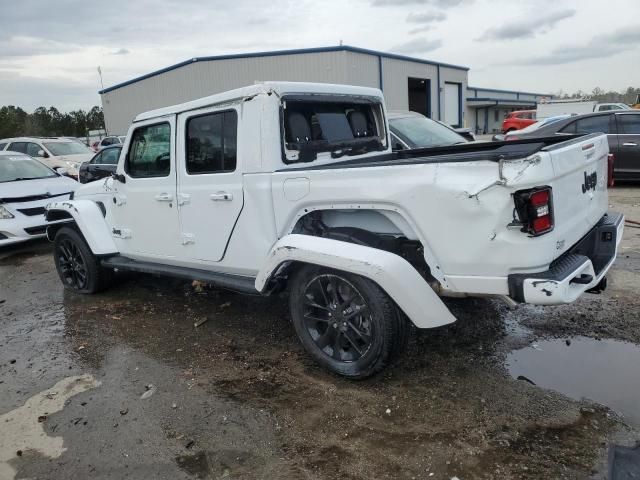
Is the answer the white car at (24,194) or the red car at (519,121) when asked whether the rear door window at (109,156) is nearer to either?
the white car at (24,194)

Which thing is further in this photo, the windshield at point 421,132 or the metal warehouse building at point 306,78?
the metal warehouse building at point 306,78

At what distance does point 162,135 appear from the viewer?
4.57 metres

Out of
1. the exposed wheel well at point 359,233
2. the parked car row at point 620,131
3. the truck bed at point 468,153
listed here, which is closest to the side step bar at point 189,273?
the exposed wheel well at point 359,233

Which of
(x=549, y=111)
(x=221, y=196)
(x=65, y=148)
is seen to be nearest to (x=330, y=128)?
(x=221, y=196)

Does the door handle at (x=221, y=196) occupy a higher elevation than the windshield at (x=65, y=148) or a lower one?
lower

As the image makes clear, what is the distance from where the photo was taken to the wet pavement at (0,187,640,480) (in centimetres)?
274

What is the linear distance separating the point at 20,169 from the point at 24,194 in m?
1.29

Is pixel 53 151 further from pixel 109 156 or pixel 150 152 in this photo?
pixel 150 152

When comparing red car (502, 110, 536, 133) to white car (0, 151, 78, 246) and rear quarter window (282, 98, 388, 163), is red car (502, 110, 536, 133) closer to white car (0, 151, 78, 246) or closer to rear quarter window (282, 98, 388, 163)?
white car (0, 151, 78, 246)

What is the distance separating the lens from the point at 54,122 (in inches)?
2158

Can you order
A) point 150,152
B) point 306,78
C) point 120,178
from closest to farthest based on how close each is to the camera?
point 150,152 → point 120,178 → point 306,78

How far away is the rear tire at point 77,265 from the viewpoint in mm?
5535

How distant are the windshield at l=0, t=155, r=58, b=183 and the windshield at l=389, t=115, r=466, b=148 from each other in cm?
628

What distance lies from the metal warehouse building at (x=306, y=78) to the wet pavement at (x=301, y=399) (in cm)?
2178
